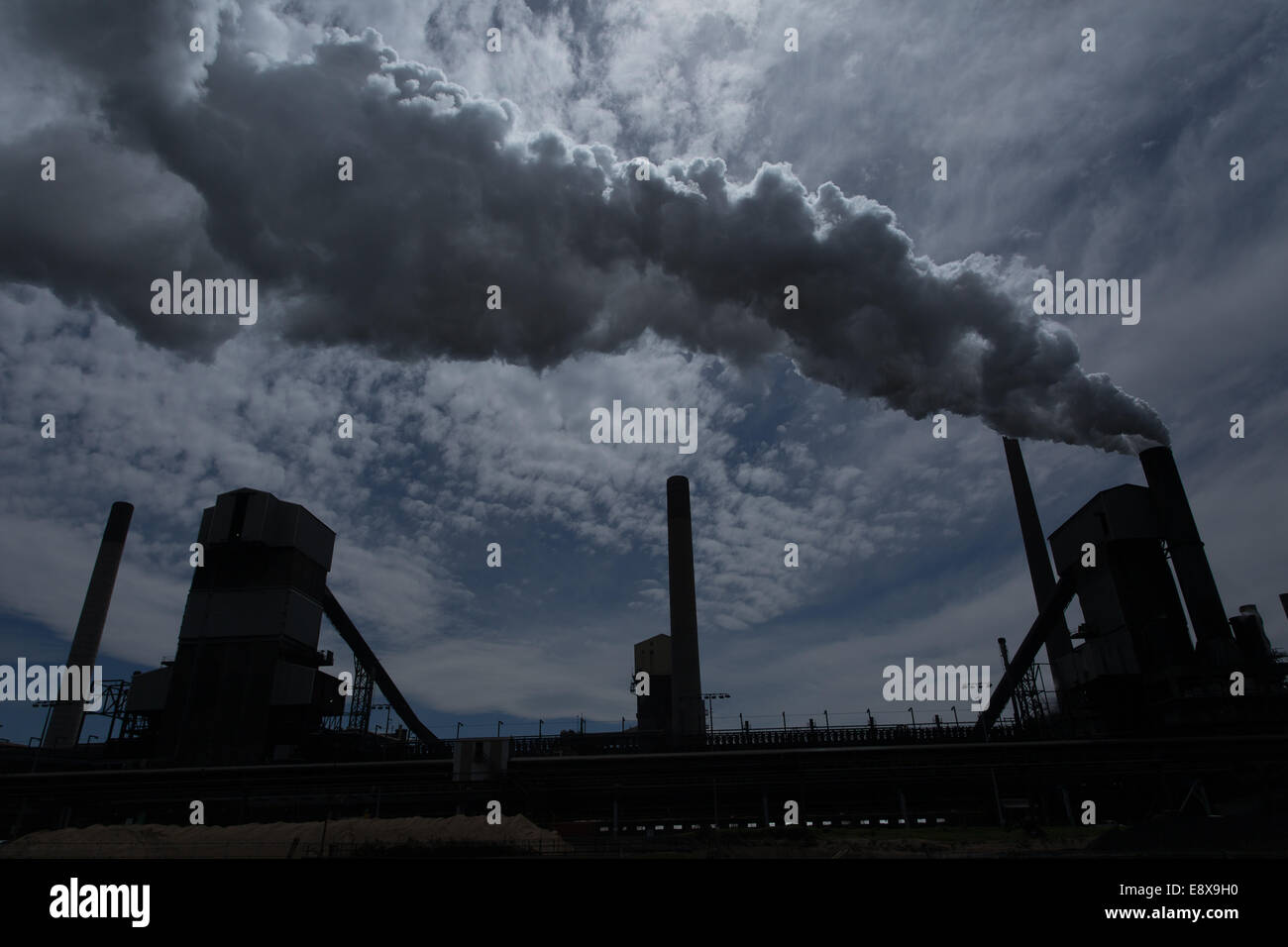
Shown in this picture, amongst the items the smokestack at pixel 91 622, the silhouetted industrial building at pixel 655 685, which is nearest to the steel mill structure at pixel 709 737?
the smokestack at pixel 91 622

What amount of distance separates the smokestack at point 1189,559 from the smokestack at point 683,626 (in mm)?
27372

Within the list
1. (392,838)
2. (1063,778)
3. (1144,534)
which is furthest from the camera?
(1144,534)

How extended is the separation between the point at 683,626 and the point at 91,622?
4727 cm

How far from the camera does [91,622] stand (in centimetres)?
5628

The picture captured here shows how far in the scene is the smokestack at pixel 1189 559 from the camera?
33906 mm

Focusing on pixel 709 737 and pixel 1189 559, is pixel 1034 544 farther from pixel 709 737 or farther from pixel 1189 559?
pixel 709 737

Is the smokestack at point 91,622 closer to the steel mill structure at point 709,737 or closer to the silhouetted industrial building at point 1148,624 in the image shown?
the steel mill structure at point 709,737

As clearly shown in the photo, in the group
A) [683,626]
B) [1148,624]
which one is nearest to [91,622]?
[683,626]
